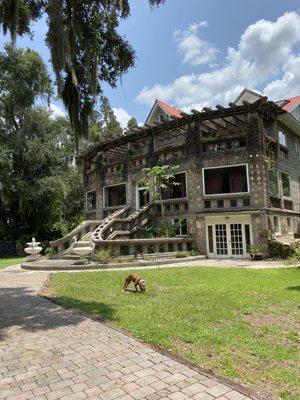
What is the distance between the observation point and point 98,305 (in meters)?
7.79

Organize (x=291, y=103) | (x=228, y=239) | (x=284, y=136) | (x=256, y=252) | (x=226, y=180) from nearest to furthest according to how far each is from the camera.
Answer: (x=256, y=252) → (x=228, y=239) → (x=226, y=180) → (x=284, y=136) → (x=291, y=103)

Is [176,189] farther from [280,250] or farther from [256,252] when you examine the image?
[280,250]

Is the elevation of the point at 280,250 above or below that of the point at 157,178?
below

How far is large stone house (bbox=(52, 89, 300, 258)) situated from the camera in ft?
63.4

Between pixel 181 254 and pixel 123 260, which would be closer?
pixel 123 260

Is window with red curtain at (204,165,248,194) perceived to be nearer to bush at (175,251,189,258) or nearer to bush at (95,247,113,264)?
bush at (175,251,189,258)

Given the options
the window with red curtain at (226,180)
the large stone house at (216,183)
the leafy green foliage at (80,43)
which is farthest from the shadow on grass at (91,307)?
the window with red curtain at (226,180)

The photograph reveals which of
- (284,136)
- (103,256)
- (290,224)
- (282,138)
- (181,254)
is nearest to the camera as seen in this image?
(103,256)

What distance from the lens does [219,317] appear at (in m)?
6.45

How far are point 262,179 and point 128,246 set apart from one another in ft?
26.6

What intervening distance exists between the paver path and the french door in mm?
14275

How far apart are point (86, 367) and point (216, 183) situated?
57.1 feet

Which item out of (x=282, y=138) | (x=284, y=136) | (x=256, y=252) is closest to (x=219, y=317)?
(x=256, y=252)

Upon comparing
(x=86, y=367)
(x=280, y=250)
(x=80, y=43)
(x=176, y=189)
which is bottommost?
(x=86, y=367)
